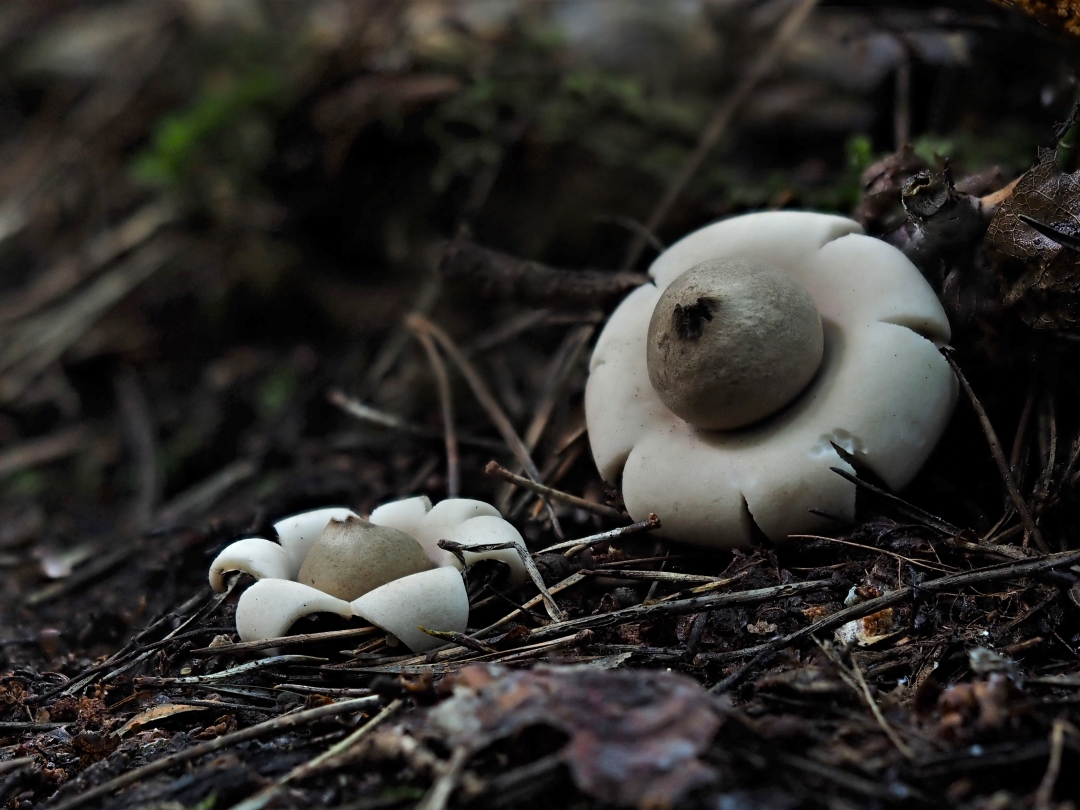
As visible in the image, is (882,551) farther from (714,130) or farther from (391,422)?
(714,130)

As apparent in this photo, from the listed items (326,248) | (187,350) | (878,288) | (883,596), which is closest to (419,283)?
(326,248)

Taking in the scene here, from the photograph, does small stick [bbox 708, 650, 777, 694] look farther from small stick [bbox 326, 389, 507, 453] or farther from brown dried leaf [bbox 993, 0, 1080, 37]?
brown dried leaf [bbox 993, 0, 1080, 37]

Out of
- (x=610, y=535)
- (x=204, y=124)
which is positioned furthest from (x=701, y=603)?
(x=204, y=124)

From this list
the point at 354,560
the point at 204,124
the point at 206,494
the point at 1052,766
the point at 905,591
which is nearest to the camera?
the point at 1052,766

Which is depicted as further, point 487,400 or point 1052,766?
point 487,400

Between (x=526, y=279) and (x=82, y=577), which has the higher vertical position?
(x=526, y=279)

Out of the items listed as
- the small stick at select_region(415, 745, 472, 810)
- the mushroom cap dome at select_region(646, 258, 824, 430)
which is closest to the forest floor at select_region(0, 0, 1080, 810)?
the small stick at select_region(415, 745, 472, 810)
